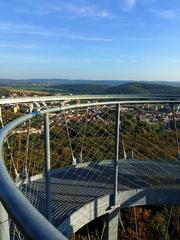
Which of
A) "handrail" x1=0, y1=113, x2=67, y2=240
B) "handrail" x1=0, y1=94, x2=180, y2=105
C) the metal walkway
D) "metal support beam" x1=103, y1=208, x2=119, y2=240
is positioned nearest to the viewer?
"handrail" x1=0, y1=113, x2=67, y2=240

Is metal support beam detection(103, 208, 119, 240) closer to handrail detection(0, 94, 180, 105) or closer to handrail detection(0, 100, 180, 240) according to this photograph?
handrail detection(0, 94, 180, 105)

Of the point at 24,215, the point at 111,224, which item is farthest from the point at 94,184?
the point at 24,215

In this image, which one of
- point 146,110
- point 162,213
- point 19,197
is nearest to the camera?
point 19,197

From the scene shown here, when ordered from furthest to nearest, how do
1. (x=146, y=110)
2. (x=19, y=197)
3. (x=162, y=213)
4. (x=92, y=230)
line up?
(x=162, y=213) → (x=92, y=230) → (x=146, y=110) → (x=19, y=197)

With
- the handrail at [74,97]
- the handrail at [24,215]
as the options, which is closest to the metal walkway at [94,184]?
the handrail at [74,97]

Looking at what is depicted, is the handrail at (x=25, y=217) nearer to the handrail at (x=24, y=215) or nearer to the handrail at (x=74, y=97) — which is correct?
the handrail at (x=24, y=215)

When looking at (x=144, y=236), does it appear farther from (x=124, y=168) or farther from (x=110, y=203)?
(x=110, y=203)

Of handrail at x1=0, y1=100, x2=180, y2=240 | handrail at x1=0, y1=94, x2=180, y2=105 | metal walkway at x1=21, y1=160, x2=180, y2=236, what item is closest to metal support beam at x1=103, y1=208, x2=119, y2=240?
metal walkway at x1=21, y1=160, x2=180, y2=236

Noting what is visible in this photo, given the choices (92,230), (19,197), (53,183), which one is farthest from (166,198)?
(19,197)
